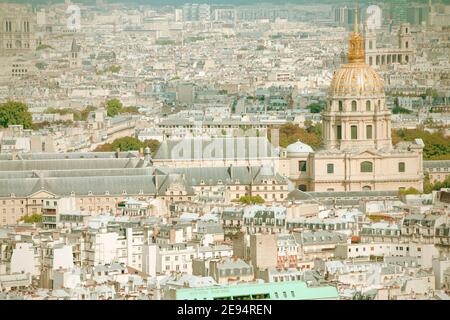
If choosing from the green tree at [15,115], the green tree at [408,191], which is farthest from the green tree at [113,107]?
the green tree at [408,191]

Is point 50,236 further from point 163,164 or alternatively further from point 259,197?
point 163,164

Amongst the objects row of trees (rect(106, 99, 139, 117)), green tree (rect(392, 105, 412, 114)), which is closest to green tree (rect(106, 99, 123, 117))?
row of trees (rect(106, 99, 139, 117))

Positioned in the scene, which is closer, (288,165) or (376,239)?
(376,239)

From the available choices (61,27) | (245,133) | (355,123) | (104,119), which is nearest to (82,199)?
(355,123)

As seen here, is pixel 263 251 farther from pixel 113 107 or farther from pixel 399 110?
pixel 113 107

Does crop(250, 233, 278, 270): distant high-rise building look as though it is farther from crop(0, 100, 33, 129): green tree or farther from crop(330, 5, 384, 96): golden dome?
crop(0, 100, 33, 129): green tree

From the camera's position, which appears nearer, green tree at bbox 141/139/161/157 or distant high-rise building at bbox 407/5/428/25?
green tree at bbox 141/139/161/157

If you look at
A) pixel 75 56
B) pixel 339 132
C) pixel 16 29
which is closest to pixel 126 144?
pixel 339 132
